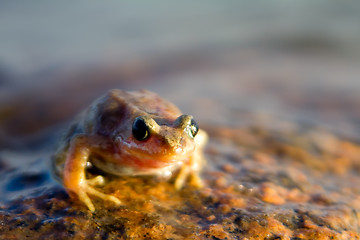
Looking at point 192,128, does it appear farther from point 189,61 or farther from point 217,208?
point 189,61

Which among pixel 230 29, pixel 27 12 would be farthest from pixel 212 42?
pixel 27 12

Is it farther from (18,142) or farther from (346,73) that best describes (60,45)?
(346,73)

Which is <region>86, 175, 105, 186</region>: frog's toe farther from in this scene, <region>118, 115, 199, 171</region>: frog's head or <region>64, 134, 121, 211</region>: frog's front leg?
<region>118, 115, 199, 171</region>: frog's head

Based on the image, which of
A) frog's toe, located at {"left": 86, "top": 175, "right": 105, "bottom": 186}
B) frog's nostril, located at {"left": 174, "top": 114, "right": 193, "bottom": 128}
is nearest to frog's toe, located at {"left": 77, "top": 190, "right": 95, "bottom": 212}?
frog's toe, located at {"left": 86, "top": 175, "right": 105, "bottom": 186}

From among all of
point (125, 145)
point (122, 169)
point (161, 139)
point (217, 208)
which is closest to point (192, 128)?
point (161, 139)

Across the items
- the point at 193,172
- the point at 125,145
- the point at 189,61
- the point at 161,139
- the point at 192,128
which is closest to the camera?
the point at 161,139

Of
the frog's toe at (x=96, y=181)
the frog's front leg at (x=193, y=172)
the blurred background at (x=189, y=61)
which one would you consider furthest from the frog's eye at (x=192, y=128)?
the blurred background at (x=189, y=61)

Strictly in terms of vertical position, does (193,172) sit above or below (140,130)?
below

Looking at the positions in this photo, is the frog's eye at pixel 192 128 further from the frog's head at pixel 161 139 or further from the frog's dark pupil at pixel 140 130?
the frog's dark pupil at pixel 140 130
